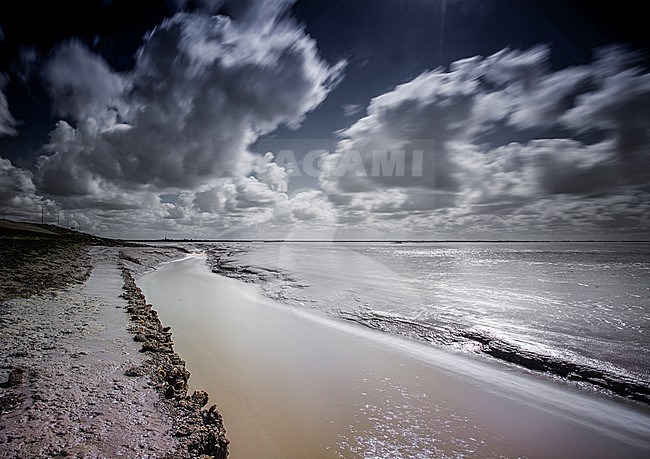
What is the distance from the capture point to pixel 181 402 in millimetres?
4090

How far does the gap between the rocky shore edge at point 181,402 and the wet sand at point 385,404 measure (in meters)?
0.35

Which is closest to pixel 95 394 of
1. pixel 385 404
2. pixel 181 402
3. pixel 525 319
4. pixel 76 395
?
pixel 76 395

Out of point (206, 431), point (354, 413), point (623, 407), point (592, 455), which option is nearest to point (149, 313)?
point (206, 431)

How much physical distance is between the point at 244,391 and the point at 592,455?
5.02 metres

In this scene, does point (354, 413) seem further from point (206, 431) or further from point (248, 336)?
point (248, 336)

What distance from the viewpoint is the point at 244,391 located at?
5.08m

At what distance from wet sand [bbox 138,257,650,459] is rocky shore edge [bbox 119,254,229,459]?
351mm

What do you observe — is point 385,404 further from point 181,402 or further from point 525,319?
point 525,319

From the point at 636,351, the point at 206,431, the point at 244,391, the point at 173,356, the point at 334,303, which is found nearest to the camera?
the point at 206,431

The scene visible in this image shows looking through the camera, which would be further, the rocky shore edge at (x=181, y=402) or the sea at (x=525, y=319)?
the sea at (x=525, y=319)

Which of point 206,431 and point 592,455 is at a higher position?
point 206,431

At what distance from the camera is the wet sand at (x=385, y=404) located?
385 cm

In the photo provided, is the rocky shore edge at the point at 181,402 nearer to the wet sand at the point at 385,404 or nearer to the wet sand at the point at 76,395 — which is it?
the wet sand at the point at 76,395

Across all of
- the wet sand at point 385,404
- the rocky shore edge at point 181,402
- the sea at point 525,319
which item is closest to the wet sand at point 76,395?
the rocky shore edge at point 181,402
